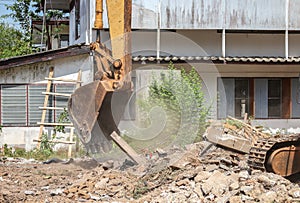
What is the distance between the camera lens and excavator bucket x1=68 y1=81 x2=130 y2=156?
28.9 ft

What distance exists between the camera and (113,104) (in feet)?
30.6

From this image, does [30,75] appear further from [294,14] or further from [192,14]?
[294,14]

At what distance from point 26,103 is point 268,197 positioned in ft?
29.1

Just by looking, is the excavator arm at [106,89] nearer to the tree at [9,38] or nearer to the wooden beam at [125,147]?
the wooden beam at [125,147]

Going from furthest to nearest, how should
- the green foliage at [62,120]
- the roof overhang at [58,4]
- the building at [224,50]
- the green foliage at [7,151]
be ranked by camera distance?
the roof overhang at [58,4], the building at [224,50], the green foliage at [62,120], the green foliage at [7,151]

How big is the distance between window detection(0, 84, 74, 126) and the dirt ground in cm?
436

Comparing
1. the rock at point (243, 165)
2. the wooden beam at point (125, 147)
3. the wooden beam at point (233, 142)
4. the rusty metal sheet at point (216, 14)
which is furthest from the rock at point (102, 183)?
the rusty metal sheet at point (216, 14)

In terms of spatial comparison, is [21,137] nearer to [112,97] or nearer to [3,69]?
[3,69]

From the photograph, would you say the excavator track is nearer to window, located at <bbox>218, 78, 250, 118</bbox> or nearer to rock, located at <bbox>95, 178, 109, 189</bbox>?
rock, located at <bbox>95, 178, 109, 189</bbox>

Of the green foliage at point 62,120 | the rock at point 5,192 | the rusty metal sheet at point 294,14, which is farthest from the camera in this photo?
the rusty metal sheet at point 294,14

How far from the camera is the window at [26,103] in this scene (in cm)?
1430

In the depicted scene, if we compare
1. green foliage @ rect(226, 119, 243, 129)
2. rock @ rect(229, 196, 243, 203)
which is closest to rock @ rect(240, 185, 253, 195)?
rock @ rect(229, 196, 243, 203)

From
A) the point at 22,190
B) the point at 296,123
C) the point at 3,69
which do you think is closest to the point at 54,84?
the point at 3,69

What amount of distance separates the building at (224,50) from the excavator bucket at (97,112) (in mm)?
5014
